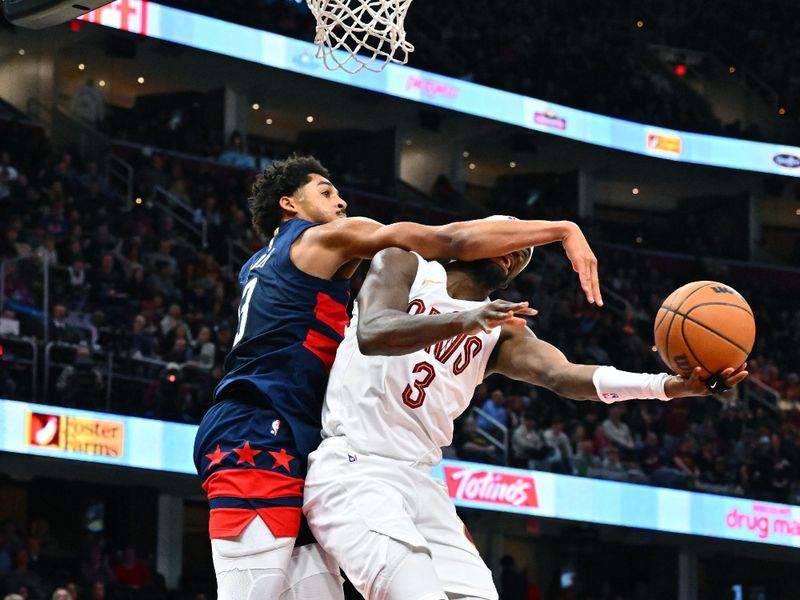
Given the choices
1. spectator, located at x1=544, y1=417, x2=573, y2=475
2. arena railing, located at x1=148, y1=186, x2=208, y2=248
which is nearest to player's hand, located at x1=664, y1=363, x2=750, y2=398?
spectator, located at x1=544, y1=417, x2=573, y2=475

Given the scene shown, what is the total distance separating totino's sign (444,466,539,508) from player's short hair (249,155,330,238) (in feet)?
A: 32.8

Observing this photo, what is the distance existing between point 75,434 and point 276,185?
8.55 meters

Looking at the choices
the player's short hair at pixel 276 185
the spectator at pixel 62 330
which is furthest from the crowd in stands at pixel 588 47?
the player's short hair at pixel 276 185

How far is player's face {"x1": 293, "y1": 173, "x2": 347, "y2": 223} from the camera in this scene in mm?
5227

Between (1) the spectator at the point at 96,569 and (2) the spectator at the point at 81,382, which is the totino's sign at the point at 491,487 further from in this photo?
Answer: (2) the spectator at the point at 81,382

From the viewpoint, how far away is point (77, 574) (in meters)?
14.0

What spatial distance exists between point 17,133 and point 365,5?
11481 millimetres

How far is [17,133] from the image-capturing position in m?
17.2

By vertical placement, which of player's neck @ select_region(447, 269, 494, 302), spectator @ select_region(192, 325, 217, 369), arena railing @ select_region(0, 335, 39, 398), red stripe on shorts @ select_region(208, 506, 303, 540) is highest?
spectator @ select_region(192, 325, 217, 369)

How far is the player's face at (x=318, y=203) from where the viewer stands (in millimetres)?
5227

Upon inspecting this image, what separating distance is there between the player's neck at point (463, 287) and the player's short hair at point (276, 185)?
76 centimetres

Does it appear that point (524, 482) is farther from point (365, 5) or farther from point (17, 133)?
point (365, 5)

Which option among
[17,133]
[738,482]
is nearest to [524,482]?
[738,482]

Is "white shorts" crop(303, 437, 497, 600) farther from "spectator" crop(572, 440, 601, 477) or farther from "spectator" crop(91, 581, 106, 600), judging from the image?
"spectator" crop(572, 440, 601, 477)
